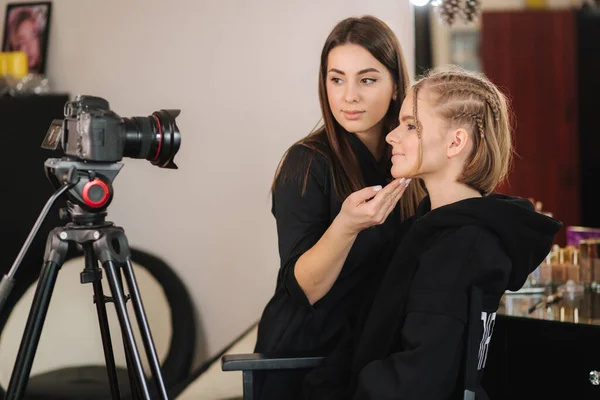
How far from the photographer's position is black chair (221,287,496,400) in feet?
4.11

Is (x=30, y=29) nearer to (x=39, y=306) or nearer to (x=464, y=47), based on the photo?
(x=464, y=47)

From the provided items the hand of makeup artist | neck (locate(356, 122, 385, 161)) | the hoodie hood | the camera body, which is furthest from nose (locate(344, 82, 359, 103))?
the camera body

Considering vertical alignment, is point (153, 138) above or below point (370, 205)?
above

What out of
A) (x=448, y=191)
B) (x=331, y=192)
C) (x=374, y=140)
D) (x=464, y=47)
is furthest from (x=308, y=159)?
(x=464, y=47)

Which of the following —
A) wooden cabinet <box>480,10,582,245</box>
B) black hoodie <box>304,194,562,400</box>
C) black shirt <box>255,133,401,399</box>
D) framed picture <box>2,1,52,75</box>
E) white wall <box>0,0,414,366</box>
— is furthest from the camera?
wooden cabinet <box>480,10,582,245</box>

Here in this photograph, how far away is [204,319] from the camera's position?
262cm

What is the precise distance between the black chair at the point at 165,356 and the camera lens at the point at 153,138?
1225mm

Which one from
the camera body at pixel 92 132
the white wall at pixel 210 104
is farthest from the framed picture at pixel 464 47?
the camera body at pixel 92 132

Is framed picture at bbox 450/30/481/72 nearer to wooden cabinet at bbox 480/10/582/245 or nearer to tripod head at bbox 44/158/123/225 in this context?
wooden cabinet at bbox 480/10/582/245

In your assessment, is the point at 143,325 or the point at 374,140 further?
the point at 374,140

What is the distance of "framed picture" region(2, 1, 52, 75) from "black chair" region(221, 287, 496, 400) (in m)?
1.66

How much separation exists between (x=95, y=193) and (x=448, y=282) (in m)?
0.60

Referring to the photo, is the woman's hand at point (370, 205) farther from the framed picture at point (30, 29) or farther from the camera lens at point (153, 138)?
the framed picture at point (30, 29)

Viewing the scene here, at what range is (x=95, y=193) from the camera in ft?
4.15
